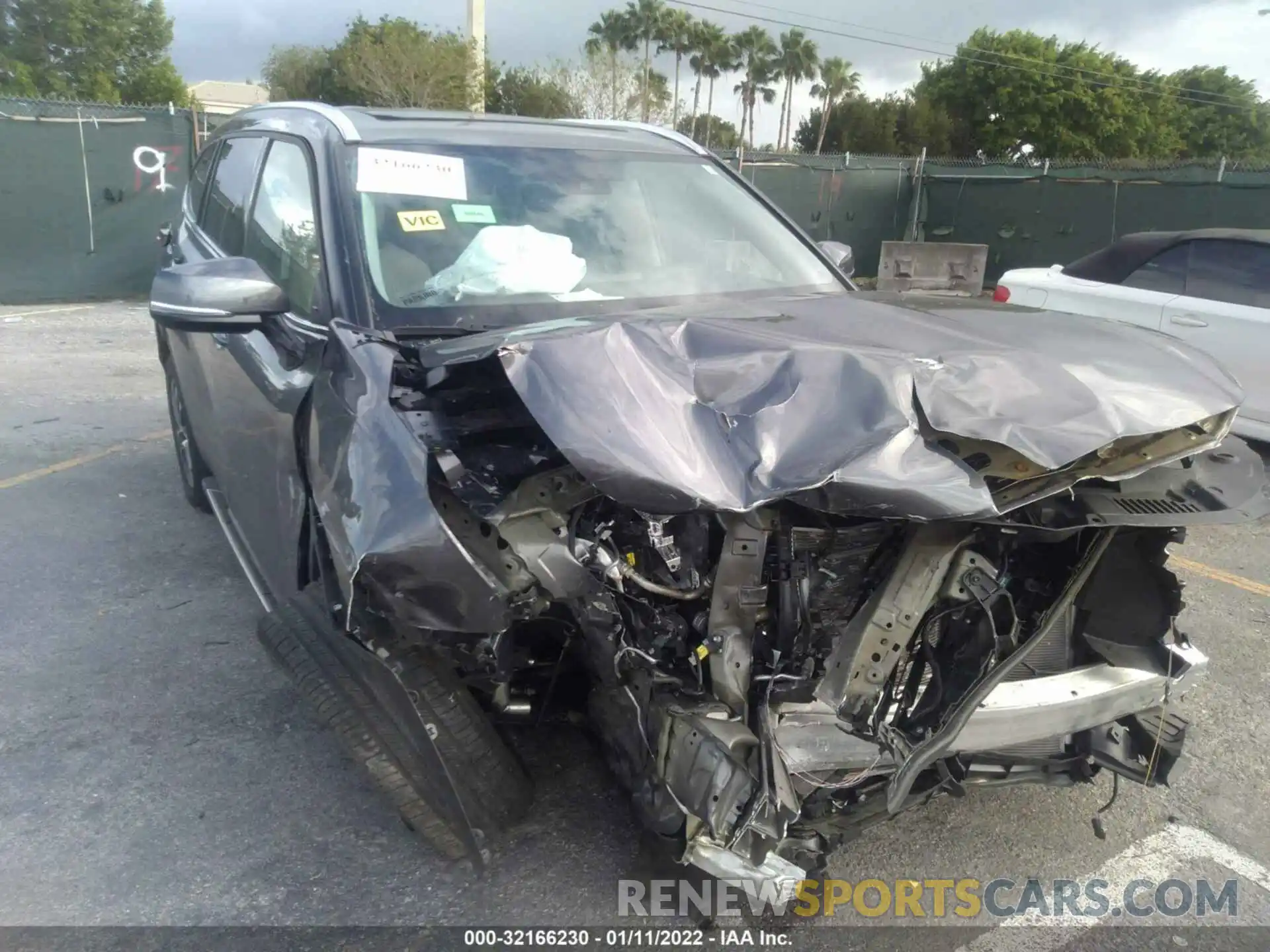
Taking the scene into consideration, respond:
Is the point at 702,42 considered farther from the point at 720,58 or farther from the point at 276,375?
A: the point at 276,375

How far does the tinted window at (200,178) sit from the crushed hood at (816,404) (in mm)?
2973

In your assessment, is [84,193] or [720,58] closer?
[84,193]

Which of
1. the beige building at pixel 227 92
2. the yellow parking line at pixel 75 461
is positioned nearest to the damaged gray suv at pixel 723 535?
the yellow parking line at pixel 75 461

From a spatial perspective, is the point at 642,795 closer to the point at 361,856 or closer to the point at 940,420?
the point at 361,856

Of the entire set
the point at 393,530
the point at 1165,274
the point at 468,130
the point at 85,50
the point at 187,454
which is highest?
the point at 85,50

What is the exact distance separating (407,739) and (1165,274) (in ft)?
21.7

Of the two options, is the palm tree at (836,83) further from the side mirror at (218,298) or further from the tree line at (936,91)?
the side mirror at (218,298)

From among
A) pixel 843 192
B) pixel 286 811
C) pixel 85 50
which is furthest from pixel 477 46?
pixel 85 50

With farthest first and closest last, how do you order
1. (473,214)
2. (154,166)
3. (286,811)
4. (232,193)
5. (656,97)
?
(656,97) → (154,166) → (232,193) → (473,214) → (286,811)

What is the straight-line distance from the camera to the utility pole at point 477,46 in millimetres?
22844

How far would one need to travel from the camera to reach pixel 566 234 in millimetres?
3338

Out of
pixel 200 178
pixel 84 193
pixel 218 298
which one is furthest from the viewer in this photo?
pixel 84 193

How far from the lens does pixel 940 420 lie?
210 cm

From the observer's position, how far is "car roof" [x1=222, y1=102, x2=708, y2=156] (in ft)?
11.0
